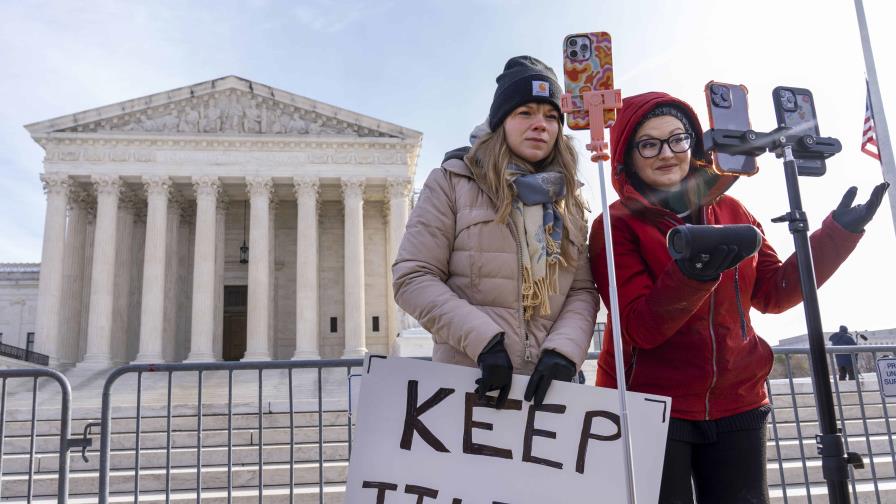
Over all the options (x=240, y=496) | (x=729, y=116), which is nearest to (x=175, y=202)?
(x=240, y=496)

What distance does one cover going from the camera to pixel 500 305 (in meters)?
3.02

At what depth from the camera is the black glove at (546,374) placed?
2.70 metres

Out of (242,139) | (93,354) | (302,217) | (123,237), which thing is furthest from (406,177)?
(93,354)

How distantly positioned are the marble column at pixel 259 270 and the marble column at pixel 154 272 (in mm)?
4013

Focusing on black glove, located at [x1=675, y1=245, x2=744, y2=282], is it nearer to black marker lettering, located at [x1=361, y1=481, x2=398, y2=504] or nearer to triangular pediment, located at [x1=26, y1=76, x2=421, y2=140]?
black marker lettering, located at [x1=361, y1=481, x2=398, y2=504]

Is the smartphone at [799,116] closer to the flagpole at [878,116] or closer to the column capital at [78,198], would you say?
the flagpole at [878,116]

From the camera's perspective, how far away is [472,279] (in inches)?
120

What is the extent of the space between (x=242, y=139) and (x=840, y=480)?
32.4 m

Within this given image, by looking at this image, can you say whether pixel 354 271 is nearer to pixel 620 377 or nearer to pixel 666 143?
pixel 666 143

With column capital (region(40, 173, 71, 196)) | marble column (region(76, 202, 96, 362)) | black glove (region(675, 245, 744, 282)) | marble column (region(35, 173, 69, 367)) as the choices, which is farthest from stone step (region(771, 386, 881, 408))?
column capital (region(40, 173, 71, 196))

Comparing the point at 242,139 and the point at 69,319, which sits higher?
the point at 242,139

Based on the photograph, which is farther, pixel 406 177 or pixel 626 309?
pixel 406 177

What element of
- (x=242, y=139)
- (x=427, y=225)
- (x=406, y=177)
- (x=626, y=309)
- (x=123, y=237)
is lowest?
(x=626, y=309)

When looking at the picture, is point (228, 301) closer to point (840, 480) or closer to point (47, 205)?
point (47, 205)
